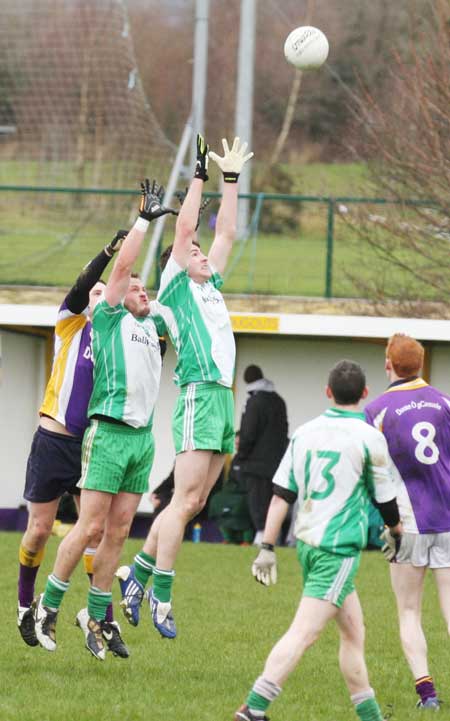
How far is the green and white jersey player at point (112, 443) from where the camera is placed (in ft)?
27.3

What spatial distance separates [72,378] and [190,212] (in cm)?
130

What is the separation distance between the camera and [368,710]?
6703 millimetres

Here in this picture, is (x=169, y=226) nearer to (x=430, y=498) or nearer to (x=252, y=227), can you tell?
(x=252, y=227)

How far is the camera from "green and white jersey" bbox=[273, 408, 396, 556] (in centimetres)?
661

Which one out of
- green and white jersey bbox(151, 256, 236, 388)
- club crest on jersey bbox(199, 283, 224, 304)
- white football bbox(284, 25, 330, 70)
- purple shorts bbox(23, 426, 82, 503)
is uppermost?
white football bbox(284, 25, 330, 70)

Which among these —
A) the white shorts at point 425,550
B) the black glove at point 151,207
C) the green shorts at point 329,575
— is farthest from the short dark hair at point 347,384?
the black glove at point 151,207

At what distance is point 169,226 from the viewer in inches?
788

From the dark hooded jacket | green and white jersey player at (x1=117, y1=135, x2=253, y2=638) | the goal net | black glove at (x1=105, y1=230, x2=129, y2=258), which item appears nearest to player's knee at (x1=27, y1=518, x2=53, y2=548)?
green and white jersey player at (x1=117, y1=135, x2=253, y2=638)

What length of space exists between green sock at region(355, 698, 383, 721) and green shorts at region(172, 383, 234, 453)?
2290mm

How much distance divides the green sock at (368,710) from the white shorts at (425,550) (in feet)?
4.17

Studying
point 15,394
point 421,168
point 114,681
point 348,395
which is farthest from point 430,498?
point 15,394

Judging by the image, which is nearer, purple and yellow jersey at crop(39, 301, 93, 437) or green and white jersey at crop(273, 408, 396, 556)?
green and white jersey at crop(273, 408, 396, 556)

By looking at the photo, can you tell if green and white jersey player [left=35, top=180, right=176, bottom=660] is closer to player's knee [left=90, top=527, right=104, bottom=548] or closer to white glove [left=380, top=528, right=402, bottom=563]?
player's knee [left=90, top=527, right=104, bottom=548]

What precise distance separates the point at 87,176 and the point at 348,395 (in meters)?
16.2
